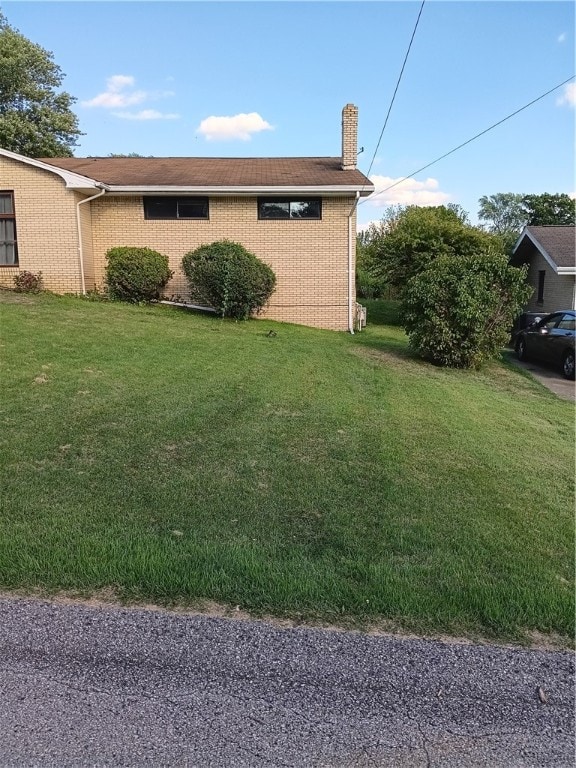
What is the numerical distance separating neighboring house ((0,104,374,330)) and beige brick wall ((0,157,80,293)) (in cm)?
3

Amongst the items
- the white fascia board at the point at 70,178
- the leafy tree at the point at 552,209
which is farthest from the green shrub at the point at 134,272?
the leafy tree at the point at 552,209

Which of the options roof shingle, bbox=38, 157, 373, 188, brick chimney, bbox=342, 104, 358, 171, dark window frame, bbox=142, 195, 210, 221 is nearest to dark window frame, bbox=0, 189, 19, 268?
roof shingle, bbox=38, 157, 373, 188

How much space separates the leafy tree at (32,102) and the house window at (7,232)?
23942mm

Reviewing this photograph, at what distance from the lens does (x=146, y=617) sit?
2945 mm

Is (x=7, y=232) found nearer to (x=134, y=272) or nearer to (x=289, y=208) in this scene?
(x=134, y=272)

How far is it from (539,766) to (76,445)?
4.42 m

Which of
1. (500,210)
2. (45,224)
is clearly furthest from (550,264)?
(500,210)

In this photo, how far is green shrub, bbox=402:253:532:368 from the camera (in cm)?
1109

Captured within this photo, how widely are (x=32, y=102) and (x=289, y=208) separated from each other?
31.5 m

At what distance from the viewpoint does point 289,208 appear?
51.4ft

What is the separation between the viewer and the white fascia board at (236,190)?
49.0 ft

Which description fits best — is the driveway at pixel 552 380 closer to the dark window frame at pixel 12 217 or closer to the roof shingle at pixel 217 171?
the roof shingle at pixel 217 171

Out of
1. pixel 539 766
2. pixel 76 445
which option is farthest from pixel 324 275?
pixel 539 766

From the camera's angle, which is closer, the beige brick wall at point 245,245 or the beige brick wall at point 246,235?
the beige brick wall at point 245,245
